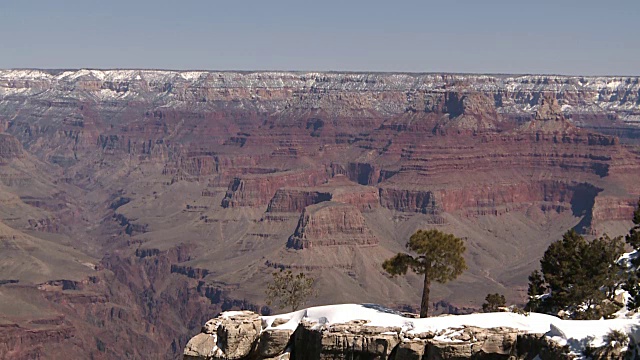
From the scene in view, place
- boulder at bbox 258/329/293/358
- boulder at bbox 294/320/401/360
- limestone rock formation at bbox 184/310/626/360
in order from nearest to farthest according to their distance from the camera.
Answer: limestone rock formation at bbox 184/310/626/360
boulder at bbox 294/320/401/360
boulder at bbox 258/329/293/358

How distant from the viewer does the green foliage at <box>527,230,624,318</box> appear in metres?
80.1

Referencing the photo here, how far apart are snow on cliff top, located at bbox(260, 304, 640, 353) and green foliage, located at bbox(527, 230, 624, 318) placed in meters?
Answer: 8.27

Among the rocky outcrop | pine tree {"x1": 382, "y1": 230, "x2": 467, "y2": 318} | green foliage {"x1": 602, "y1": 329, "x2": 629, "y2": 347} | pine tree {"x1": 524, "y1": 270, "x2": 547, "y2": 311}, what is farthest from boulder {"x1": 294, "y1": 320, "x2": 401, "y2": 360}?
pine tree {"x1": 524, "y1": 270, "x2": 547, "y2": 311}

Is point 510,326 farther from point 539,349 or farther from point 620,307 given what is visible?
point 620,307

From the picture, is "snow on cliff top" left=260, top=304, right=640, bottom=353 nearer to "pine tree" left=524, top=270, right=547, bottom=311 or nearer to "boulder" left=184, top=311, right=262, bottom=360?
"boulder" left=184, top=311, right=262, bottom=360

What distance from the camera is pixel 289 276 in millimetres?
100000

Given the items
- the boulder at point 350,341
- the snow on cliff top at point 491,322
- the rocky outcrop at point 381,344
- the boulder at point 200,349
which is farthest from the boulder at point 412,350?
the boulder at point 200,349

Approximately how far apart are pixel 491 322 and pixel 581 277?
551 inches

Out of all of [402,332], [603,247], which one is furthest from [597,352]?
[603,247]

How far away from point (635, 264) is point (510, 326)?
20908 millimetres

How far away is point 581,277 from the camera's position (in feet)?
268

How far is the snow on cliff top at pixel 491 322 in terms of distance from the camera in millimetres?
66812

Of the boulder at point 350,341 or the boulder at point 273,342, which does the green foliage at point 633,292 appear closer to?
the boulder at point 350,341

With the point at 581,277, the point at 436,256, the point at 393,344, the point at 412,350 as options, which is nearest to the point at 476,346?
the point at 412,350
